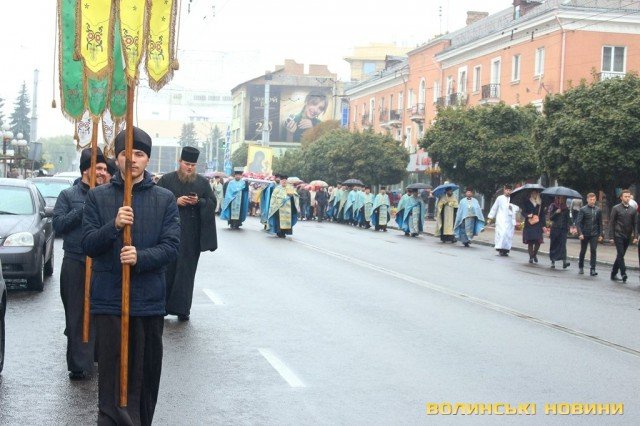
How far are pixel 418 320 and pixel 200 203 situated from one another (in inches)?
115

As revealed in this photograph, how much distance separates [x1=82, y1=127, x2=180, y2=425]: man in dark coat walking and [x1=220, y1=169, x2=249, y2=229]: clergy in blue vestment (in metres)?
28.0

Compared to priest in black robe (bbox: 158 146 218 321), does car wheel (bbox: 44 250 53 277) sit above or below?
below

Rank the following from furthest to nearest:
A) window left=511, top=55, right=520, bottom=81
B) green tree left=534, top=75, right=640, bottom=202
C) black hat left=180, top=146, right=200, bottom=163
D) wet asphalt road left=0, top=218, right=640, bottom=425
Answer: window left=511, top=55, right=520, bottom=81 < green tree left=534, top=75, right=640, bottom=202 < black hat left=180, top=146, right=200, bottom=163 < wet asphalt road left=0, top=218, right=640, bottom=425

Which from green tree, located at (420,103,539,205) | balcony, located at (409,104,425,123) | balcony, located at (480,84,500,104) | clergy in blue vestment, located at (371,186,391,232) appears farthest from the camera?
balcony, located at (409,104,425,123)

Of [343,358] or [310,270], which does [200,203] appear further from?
[310,270]

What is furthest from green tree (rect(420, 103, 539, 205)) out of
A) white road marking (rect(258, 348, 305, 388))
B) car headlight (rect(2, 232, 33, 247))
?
white road marking (rect(258, 348, 305, 388))

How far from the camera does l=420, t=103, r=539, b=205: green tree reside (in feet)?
143

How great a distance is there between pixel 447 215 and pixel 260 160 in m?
37.4

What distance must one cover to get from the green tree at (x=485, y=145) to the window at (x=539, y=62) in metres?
3.69

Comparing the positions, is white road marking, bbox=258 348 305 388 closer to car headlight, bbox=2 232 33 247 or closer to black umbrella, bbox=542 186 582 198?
car headlight, bbox=2 232 33 247

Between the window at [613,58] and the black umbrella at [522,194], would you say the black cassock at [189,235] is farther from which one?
the window at [613,58]

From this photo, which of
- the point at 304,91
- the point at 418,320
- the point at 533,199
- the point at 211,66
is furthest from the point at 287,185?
the point at 304,91

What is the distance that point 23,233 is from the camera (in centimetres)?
1477

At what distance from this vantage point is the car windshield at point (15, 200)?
15.6 metres
